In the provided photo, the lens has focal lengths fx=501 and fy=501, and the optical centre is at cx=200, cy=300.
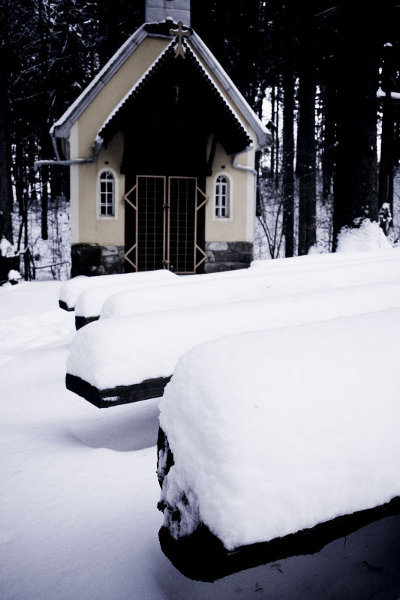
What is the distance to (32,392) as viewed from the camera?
380cm

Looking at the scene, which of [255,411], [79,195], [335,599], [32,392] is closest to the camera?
[255,411]

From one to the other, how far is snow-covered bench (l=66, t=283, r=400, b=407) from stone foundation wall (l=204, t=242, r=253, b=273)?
9.58 meters

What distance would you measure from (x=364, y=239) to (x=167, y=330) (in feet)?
15.1

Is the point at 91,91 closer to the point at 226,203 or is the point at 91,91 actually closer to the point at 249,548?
the point at 226,203

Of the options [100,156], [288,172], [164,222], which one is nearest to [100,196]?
[100,156]

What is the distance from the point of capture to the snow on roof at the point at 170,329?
224 cm

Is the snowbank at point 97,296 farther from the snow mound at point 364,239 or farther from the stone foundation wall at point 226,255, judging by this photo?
the stone foundation wall at point 226,255

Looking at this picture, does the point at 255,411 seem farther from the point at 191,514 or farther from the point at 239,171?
the point at 239,171

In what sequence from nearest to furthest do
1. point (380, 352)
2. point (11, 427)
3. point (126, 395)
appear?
point (380, 352) < point (126, 395) < point (11, 427)

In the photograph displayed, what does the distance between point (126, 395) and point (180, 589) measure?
0.89 m

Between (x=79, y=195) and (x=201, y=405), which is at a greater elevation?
(x=79, y=195)

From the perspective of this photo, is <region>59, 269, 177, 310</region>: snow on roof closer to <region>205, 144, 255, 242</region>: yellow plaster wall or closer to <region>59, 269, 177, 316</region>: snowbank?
<region>59, 269, 177, 316</region>: snowbank

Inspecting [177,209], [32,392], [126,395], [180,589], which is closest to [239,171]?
[177,209]

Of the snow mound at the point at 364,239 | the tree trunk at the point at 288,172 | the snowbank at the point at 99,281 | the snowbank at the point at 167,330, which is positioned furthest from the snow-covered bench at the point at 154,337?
the tree trunk at the point at 288,172
